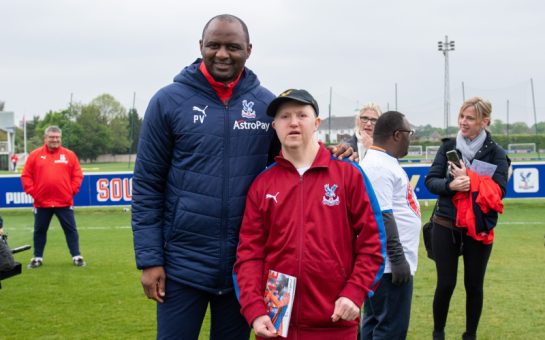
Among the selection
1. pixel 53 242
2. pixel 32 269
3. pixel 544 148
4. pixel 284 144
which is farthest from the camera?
pixel 544 148

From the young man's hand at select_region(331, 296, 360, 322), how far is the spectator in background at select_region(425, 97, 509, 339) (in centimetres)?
247

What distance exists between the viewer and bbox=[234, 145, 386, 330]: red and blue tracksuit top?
268 cm

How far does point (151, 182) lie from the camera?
2.87m

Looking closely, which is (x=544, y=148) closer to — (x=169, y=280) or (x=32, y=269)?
(x=32, y=269)

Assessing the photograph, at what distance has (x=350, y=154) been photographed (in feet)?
9.68

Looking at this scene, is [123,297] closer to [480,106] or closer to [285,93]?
[480,106]

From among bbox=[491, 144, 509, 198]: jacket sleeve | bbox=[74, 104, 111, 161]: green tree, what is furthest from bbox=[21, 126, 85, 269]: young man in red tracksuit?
bbox=[74, 104, 111, 161]: green tree

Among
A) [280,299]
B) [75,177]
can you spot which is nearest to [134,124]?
[75,177]

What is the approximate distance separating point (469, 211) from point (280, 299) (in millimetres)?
2665

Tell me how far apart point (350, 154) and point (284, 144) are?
1.22ft

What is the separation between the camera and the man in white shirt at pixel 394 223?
3.63 m

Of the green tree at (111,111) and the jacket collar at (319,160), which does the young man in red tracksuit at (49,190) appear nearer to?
the jacket collar at (319,160)

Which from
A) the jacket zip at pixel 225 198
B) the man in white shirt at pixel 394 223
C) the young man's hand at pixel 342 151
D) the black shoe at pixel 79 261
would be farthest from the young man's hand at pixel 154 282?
the black shoe at pixel 79 261

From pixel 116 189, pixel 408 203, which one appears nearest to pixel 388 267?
pixel 408 203
